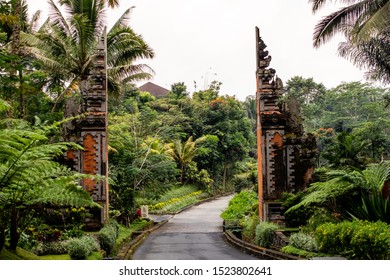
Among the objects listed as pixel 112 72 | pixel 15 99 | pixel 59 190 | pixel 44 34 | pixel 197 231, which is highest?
pixel 44 34

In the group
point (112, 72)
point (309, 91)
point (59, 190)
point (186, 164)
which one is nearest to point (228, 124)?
point (186, 164)

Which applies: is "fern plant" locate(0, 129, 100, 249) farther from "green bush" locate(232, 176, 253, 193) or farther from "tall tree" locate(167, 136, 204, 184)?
"green bush" locate(232, 176, 253, 193)

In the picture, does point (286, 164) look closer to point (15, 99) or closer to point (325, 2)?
point (325, 2)

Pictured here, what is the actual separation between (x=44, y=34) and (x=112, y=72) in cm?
269

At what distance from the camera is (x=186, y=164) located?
104ft

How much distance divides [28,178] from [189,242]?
8106 mm

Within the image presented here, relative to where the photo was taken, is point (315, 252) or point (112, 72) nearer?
point (315, 252)

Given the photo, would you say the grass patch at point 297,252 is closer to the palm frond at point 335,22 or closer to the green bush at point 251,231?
the green bush at point 251,231

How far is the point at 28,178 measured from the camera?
6.59m

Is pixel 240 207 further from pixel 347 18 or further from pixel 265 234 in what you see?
pixel 347 18

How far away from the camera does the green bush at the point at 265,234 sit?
1193cm

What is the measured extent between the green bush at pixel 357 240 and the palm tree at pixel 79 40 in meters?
11.2
